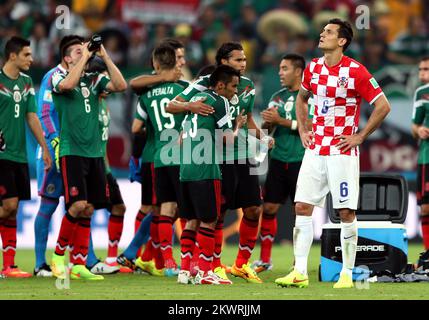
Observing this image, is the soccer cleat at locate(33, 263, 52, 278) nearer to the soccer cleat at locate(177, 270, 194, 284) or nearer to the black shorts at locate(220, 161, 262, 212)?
the soccer cleat at locate(177, 270, 194, 284)

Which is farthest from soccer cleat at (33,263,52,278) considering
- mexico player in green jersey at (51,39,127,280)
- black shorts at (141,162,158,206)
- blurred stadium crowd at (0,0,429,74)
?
blurred stadium crowd at (0,0,429,74)

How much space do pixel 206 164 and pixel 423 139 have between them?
149 inches

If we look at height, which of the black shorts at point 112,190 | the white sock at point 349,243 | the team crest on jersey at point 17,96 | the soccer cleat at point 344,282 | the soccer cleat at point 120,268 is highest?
the team crest on jersey at point 17,96

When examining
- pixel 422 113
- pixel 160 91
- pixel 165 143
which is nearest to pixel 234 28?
pixel 422 113

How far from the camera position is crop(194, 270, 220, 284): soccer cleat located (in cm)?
983

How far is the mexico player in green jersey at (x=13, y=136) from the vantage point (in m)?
A: 11.3

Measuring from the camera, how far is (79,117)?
10.7 meters

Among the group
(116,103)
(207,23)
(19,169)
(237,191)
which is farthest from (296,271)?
(207,23)

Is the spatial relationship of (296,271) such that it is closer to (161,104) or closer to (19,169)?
(161,104)

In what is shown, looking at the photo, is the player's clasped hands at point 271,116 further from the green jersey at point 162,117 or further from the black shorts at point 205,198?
the black shorts at point 205,198

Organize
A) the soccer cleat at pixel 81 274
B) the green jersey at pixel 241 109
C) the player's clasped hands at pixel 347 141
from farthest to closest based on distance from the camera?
the soccer cleat at pixel 81 274
the green jersey at pixel 241 109
the player's clasped hands at pixel 347 141

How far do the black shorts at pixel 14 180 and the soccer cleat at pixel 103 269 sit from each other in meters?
1.14

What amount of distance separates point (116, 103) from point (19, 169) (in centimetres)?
680

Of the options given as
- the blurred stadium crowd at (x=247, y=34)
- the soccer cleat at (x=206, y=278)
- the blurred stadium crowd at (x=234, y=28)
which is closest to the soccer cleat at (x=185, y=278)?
the soccer cleat at (x=206, y=278)
